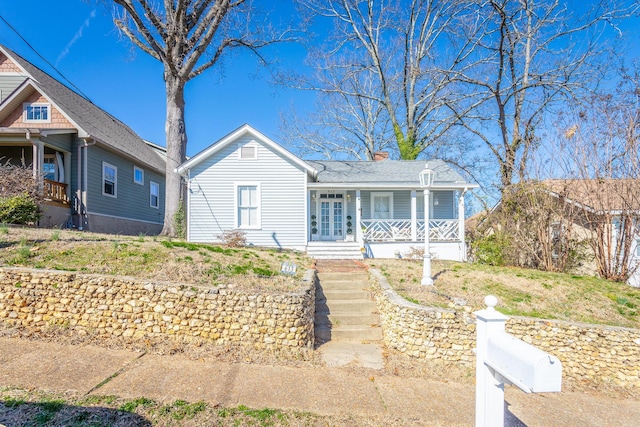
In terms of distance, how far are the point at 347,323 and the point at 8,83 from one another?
57.2 feet

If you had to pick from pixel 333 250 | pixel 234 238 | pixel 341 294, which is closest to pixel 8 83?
pixel 234 238

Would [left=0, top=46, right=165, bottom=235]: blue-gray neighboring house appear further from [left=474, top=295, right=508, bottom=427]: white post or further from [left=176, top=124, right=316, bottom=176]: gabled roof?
[left=474, top=295, right=508, bottom=427]: white post

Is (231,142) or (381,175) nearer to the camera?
(231,142)

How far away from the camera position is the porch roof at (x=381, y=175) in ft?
45.0

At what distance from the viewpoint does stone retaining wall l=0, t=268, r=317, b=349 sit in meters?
5.80

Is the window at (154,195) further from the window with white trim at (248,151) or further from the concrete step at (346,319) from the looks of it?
the concrete step at (346,319)

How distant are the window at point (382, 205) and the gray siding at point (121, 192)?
36.8ft

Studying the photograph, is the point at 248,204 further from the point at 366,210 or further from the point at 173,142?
the point at 366,210

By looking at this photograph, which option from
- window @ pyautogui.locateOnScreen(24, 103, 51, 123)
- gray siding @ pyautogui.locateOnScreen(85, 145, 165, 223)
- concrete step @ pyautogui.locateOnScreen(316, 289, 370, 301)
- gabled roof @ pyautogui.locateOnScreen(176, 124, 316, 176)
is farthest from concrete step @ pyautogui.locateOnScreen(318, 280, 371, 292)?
window @ pyautogui.locateOnScreen(24, 103, 51, 123)

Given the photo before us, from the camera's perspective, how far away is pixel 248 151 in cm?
1343

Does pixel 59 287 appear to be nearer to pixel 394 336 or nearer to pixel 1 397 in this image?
pixel 1 397

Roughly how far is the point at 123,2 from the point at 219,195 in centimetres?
817

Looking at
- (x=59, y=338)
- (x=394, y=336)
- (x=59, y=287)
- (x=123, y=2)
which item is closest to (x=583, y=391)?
(x=394, y=336)

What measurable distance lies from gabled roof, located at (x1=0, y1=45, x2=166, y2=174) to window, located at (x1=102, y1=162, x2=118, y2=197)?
85cm
